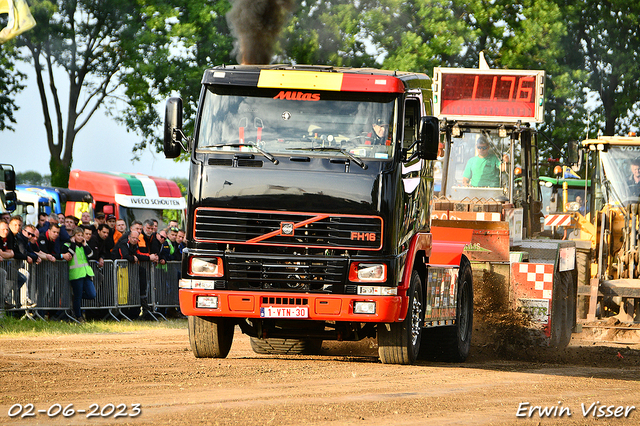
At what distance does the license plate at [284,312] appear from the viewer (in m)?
10.4

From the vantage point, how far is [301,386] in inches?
365

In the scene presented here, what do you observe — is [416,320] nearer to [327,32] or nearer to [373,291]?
[373,291]

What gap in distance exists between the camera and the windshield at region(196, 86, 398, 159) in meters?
10.6

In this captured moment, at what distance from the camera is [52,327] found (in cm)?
1595

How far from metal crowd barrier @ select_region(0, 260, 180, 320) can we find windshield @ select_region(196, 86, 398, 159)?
6500 millimetres

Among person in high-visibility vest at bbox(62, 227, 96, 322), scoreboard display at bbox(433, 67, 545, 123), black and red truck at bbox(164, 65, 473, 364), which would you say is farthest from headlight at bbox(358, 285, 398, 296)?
person in high-visibility vest at bbox(62, 227, 96, 322)

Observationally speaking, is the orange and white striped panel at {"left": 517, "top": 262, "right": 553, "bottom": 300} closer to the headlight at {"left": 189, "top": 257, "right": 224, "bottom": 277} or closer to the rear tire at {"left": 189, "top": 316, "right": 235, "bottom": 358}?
the rear tire at {"left": 189, "top": 316, "right": 235, "bottom": 358}

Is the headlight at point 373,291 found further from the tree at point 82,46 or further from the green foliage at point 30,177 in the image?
the green foliage at point 30,177

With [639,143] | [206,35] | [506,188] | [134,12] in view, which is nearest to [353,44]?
[206,35]

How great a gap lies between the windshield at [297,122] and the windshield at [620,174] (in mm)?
8928

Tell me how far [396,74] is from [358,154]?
120 centimetres

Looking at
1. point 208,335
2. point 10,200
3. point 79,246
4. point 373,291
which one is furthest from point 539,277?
point 10,200

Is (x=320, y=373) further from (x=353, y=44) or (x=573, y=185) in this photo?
(x=353, y=44)

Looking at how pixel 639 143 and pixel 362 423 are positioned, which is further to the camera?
Result: pixel 639 143
